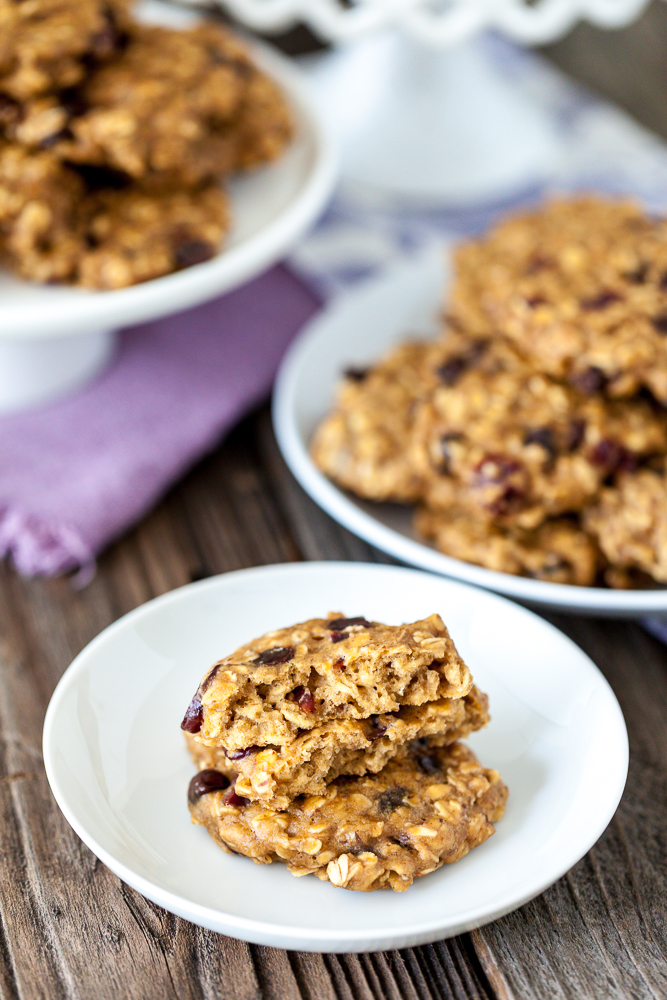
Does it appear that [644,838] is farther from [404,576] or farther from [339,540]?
[339,540]

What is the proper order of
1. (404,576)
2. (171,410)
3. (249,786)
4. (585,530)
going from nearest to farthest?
1. (249,786)
2. (404,576)
3. (585,530)
4. (171,410)

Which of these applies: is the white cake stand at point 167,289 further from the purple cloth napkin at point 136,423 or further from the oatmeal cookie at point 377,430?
the oatmeal cookie at point 377,430

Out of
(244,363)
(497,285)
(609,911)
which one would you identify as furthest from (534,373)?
(609,911)

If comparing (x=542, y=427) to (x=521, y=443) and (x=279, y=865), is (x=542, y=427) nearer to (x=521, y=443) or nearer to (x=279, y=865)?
(x=521, y=443)

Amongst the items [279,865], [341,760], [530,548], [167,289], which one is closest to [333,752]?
[341,760]

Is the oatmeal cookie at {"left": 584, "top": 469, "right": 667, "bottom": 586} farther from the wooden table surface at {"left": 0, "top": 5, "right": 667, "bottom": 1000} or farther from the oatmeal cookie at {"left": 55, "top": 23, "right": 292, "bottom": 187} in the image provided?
the oatmeal cookie at {"left": 55, "top": 23, "right": 292, "bottom": 187}

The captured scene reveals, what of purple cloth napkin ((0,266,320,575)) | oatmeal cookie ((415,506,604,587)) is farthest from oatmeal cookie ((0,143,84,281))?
oatmeal cookie ((415,506,604,587))

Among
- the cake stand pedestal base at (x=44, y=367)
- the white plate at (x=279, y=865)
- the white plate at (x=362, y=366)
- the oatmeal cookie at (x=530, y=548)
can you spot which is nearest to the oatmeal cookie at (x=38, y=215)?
the cake stand pedestal base at (x=44, y=367)
